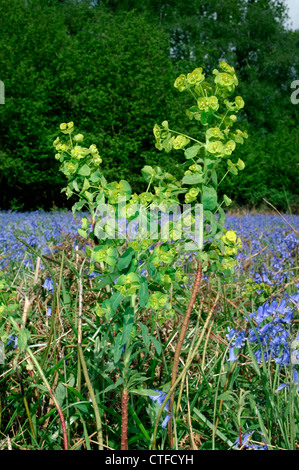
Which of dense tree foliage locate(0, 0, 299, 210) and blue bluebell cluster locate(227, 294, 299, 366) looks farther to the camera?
dense tree foliage locate(0, 0, 299, 210)

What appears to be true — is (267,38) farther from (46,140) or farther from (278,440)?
(278,440)

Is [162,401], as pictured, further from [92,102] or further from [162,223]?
[92,102]

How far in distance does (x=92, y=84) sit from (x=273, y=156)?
33.7 ft

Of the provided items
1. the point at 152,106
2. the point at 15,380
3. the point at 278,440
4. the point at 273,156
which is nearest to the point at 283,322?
the point at 278,440

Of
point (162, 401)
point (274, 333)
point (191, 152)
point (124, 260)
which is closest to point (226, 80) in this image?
point (191, 152)

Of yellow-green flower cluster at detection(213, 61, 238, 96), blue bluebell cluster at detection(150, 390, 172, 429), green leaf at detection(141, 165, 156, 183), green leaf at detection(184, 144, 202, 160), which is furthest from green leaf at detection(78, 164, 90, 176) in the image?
Answer: blue bluebell cluster at detection(150, 390, 172, 429)

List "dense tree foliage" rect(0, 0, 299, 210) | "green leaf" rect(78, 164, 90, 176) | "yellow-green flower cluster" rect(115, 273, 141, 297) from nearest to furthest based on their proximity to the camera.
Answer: "yellow-green flower cluster" rect(115, 273, 141, 297), "green leaf" rect(78, 164, 90, 176), "dense tree foliage" rect(0, 0, 299, 210)

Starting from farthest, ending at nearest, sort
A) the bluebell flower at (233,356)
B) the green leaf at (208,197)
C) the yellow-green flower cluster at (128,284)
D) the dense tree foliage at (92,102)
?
the dense tree foliage at (92,102) < the bluebell flower at (233,356) < the green leaf at (208,197) < the yellow-green flower cluster at (128,284)

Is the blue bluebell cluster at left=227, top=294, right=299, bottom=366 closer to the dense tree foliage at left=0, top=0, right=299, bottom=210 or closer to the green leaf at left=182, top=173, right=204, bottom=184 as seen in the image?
the green leaf at left=182, top=173, right=204, bottom=184

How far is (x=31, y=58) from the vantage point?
19672 millimetres

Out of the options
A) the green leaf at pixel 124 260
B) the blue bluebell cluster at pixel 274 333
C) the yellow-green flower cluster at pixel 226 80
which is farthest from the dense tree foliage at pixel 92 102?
the green leaf at pixel 124 260

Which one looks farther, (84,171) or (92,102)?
(92,102)

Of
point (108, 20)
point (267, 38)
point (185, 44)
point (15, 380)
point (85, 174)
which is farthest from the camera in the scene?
point (267, 38)

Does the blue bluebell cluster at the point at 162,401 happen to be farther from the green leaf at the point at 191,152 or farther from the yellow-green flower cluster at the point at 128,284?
the green leaf at the point at 191,152
